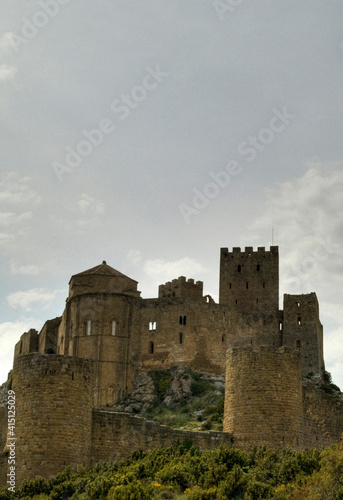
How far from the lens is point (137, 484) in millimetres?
26172

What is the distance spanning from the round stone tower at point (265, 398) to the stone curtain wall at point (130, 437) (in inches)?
34.9

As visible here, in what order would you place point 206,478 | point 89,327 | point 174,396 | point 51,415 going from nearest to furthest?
point 206,478 → point 51,415 → point 174,396 → point 89,327

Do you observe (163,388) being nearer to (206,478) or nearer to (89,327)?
(89,327)

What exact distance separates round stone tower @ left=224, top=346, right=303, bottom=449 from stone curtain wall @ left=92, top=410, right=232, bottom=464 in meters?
0.89

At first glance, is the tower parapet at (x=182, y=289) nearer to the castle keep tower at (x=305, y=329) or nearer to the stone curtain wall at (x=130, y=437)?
the castle keep tower at (x=305, y=329)

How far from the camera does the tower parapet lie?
66.7m

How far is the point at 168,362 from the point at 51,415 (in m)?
32.2

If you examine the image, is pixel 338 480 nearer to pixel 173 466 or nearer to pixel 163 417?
pixel 173 466

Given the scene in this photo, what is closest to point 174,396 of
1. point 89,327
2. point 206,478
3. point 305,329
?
point 89,327

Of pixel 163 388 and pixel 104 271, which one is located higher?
pixel 104 271

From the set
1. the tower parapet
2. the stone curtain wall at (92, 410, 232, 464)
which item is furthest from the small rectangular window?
the stone curtain wall at (92, 410, 232, 464)

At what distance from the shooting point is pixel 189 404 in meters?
56.1

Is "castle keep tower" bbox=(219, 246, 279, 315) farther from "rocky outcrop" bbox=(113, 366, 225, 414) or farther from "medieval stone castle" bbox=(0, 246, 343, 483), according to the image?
"rocky outcrop" bbox=(113, 366, 225, 414)

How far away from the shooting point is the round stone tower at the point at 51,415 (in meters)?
28.1
